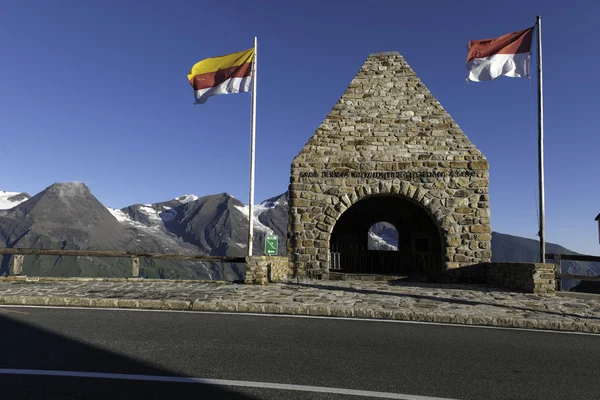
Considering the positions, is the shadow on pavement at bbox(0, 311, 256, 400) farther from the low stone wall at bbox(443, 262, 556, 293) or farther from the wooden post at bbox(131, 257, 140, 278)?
the low stone wall at bbox(443, 262, 556, 293)

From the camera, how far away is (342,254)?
867 inches

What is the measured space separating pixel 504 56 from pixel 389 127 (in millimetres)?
4327

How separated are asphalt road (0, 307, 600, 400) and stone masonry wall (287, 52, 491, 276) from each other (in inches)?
300

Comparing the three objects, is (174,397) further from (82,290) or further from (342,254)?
(342,254)

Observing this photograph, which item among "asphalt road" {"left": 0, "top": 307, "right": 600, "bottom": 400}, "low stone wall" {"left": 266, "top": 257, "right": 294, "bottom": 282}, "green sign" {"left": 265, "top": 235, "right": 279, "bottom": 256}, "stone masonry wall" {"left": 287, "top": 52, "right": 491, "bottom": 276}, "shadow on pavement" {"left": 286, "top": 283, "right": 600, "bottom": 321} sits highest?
"stone masonry wall" {"left": 287, "top": 52, "right": 491, "bottom": 276}

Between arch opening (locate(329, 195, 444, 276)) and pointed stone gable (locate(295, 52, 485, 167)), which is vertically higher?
pointed stone gable (locate(295, 52, 485, 167))

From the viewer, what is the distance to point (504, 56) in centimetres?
1359

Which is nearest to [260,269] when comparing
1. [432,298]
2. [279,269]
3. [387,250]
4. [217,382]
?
[279,269]

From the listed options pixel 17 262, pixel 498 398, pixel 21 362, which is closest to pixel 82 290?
pixel 17 262

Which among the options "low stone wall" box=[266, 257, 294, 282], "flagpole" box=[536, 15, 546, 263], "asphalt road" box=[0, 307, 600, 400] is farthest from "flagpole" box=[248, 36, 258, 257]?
"flagpole" box=[536, 15, 546, 263]

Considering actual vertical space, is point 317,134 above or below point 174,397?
above

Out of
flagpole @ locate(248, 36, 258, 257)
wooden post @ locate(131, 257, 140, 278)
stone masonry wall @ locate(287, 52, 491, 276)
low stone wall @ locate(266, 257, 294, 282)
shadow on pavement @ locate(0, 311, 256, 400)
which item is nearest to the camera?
shadow on pavement @ locate(0, 311, 256, 400)

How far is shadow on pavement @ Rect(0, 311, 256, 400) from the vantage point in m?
3.84

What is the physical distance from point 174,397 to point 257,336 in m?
2.49
